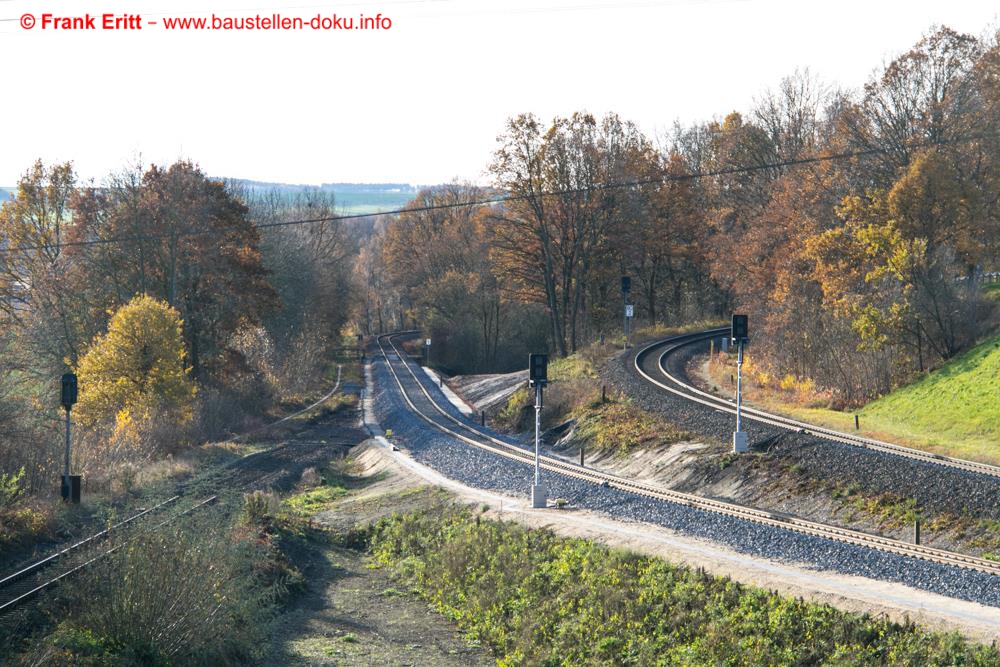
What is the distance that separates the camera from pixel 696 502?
22.8m

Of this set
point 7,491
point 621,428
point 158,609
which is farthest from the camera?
point 621,428

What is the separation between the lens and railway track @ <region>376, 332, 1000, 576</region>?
1681cm

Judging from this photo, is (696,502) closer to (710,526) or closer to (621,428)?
(710,526)

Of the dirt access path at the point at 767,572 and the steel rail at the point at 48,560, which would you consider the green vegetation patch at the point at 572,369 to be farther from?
the steel rail at the point at 48,560

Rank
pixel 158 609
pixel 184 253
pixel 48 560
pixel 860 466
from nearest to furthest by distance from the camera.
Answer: pixel 158 609 < pixel 48 560 < pixel 860 466 < pixel 184 253

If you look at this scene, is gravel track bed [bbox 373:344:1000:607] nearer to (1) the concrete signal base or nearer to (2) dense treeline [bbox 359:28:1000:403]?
(1) the concrete signal base

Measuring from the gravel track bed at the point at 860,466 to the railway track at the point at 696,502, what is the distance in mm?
2162

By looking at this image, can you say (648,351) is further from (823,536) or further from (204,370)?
(823,536)

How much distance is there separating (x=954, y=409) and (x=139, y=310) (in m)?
29.6

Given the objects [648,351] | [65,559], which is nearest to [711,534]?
Result: [65,559]

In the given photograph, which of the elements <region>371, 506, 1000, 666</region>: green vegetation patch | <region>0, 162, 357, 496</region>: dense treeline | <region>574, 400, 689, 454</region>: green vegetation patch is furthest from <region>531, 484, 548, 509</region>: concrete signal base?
<region>0, 162, 357, 496</region>: dense treeline

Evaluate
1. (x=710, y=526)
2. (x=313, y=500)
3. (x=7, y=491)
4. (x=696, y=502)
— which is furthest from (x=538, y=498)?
(x=7, y=491)

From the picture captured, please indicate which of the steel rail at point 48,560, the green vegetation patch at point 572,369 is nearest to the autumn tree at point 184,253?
the green vegetation patch at point 572,369

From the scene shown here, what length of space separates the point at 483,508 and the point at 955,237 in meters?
25.5
